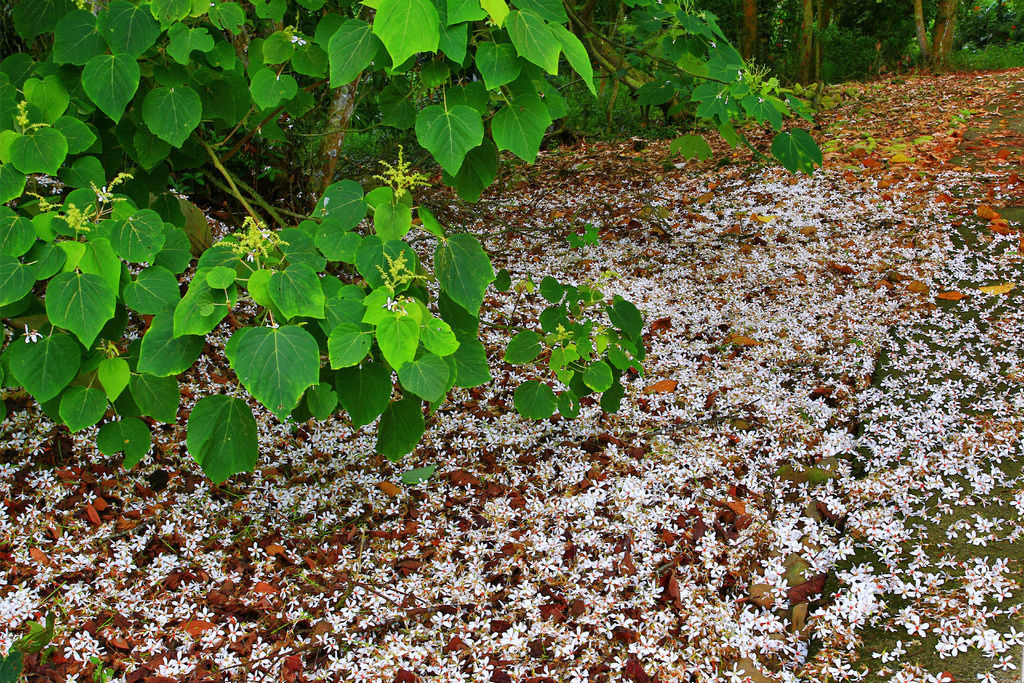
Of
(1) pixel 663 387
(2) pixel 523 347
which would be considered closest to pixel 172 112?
(2) pixel 523 347

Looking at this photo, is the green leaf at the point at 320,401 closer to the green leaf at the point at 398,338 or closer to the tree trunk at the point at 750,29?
the green leaf at the point at 398,338

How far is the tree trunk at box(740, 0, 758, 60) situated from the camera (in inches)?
316

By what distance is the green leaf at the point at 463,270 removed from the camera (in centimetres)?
160

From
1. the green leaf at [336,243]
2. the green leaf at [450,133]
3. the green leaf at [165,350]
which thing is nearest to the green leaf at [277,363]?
the green leaf at [165,350]

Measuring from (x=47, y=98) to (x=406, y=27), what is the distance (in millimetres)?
1033

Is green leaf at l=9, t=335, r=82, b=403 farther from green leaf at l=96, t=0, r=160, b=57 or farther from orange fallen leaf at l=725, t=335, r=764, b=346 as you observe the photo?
orange fallen leaf at l=725, t=335, r=764, b=346

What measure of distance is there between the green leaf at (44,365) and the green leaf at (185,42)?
71 centimetres

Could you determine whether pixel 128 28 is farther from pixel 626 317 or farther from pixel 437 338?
pixel 626 317

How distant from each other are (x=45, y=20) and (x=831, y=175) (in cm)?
545

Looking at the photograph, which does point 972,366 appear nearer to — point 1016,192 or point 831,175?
point 1016,192

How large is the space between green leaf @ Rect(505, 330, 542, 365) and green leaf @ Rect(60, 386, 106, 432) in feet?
4.30

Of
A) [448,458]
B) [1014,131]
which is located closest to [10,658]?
[448,458]

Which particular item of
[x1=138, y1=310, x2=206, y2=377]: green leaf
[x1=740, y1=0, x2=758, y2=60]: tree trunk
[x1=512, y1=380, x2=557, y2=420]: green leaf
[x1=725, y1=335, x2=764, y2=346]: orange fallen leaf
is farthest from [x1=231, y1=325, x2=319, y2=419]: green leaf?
[x1=740, y1=0, x2=758, y2=60]: tree trunk

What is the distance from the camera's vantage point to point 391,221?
1614mm
